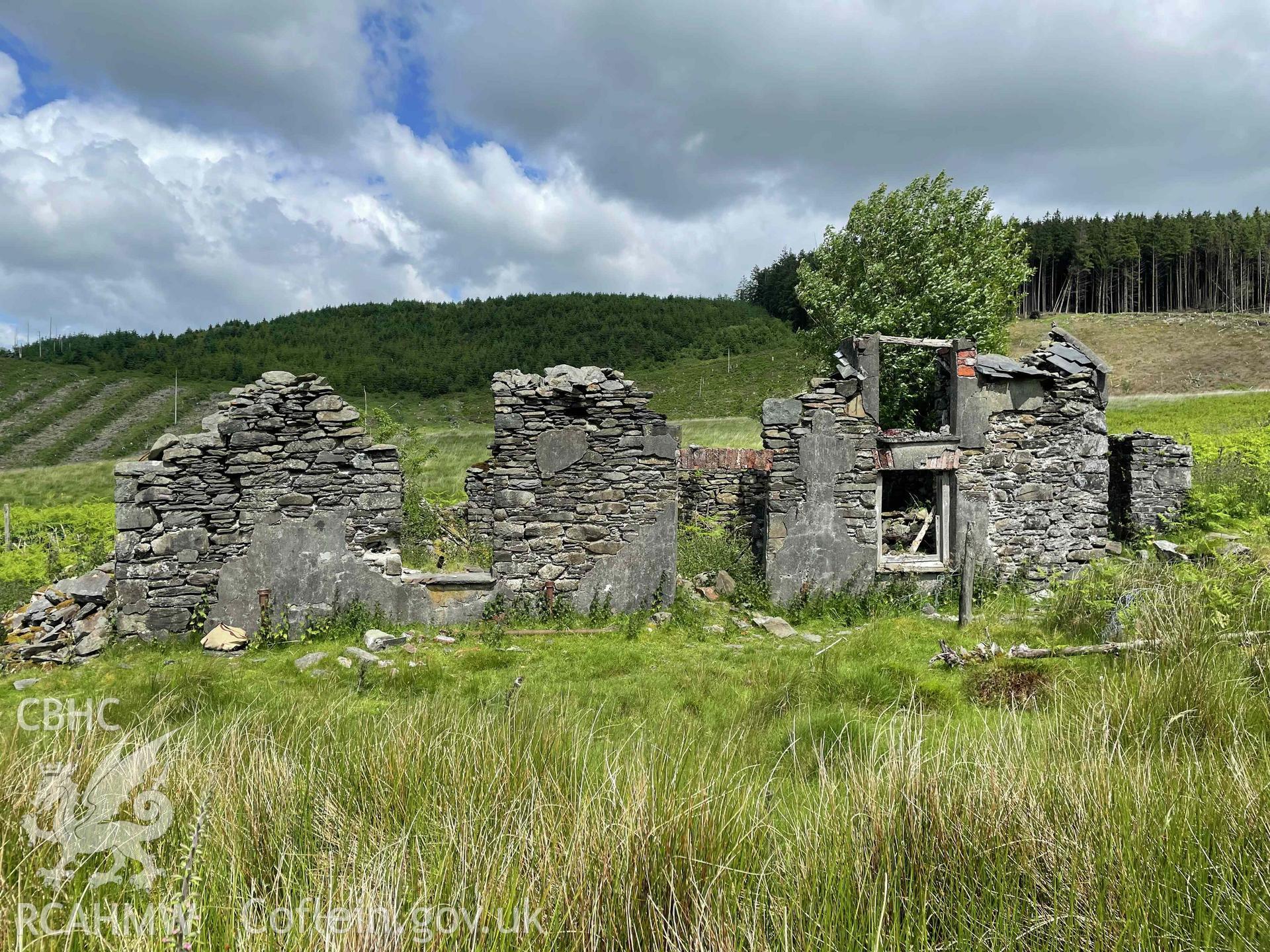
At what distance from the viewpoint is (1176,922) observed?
1990mm

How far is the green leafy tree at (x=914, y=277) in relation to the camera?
1883cm

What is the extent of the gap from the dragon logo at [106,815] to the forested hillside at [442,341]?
2467 inches

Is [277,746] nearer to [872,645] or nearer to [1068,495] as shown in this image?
[872,645]

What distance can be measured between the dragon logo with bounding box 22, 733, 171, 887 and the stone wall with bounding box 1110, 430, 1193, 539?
1465 cm

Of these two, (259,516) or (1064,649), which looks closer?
(1064,649)

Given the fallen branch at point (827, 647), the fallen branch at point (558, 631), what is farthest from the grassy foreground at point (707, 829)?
the fallen branch at point (558, 631)

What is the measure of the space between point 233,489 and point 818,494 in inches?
322

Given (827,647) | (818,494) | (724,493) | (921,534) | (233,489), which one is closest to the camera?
(827,647)

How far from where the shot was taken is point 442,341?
82188mm

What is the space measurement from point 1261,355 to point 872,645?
58.7 m

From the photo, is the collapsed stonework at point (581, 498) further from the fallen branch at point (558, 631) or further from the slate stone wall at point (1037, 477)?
the fallen branch at point (558, 631)

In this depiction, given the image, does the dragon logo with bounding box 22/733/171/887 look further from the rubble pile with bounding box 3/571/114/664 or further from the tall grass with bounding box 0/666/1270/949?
the rubble pile with bounding box 3/571/114/664

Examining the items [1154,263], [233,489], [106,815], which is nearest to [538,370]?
[233,489]

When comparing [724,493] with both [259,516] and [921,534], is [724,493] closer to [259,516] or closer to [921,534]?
[921,534]
